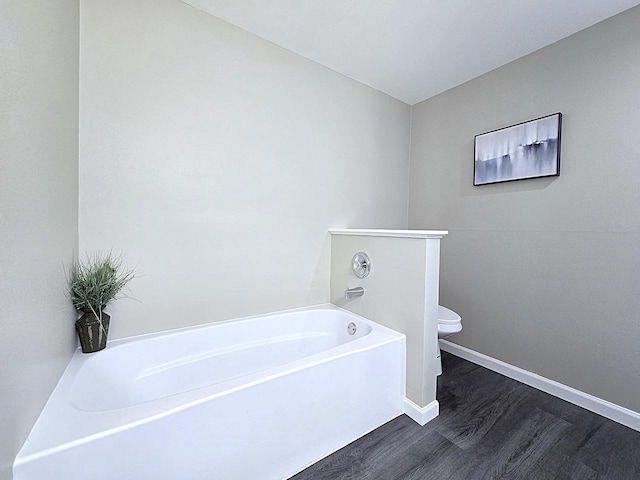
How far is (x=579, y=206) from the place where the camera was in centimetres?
169

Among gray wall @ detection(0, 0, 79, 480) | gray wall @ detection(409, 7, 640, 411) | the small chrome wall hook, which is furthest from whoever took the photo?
the small chrome wall hook

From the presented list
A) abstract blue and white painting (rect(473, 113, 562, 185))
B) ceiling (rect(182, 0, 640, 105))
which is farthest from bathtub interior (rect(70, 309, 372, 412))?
ceiling (rect(182, 0, 640, 105))

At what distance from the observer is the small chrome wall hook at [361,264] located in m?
1.89

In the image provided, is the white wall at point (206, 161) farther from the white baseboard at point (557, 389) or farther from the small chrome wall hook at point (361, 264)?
the white baseboard at point (557, 389)

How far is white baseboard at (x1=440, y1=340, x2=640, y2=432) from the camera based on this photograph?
1.52 meters

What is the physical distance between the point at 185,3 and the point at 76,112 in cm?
95

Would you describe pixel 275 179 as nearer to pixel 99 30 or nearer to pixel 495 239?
pixel 99 30

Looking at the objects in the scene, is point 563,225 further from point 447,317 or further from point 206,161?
point 206,161

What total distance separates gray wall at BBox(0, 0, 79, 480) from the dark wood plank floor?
3.59 feet

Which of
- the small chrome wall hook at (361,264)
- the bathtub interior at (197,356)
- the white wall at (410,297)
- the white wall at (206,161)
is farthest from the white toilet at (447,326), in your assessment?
the white wall at (206,161)

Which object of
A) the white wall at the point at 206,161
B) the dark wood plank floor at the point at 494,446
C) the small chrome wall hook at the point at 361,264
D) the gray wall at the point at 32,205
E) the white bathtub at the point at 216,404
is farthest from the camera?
the small chrome wall hook at the point at 361,264

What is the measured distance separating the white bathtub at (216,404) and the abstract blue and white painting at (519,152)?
1531 millimetres

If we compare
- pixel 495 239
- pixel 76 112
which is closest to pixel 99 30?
pixel 76 112

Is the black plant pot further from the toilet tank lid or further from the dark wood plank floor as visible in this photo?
the toilet tank lid
